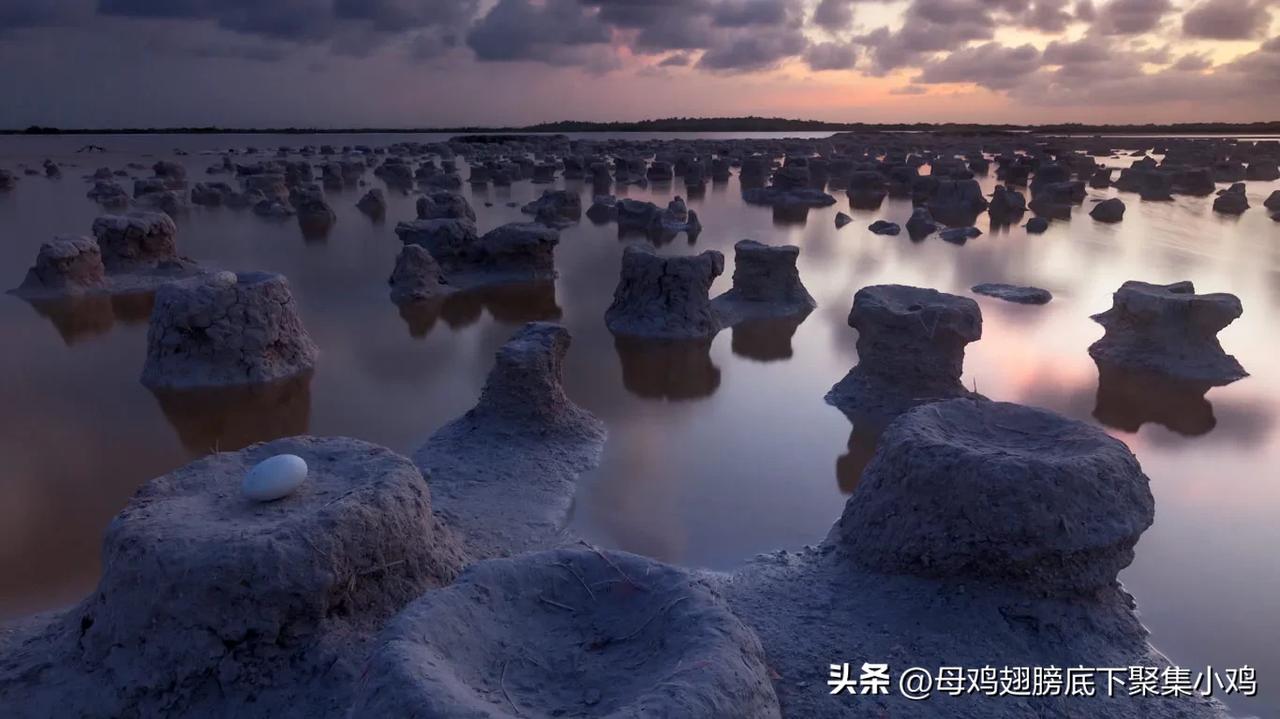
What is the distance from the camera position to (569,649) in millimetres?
2906

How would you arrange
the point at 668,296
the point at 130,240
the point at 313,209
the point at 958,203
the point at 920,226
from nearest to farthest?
the point at 668,296, the point at 130,240, the point at 920,226, the point at 313,209, the point at 958,203

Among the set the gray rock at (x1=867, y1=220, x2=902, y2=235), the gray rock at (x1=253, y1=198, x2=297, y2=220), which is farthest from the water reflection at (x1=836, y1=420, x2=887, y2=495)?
the gray rock at (x1=253, y1=198, x2=297, y2=220)

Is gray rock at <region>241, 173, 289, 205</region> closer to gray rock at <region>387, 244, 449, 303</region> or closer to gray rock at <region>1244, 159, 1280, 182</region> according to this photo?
gray rock at <region>387, 244, 449, 303</region>

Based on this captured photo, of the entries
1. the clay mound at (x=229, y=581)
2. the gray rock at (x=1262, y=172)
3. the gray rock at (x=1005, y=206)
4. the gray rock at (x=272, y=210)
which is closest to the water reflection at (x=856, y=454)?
the clay mound at (x=229, y=581)

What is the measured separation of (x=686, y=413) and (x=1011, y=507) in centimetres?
446

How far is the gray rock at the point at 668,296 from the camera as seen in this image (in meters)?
10.6

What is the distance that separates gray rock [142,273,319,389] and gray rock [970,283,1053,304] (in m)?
10.8

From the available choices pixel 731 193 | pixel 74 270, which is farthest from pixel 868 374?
pixel 731 193

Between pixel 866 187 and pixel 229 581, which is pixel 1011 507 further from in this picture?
pixel 866 187

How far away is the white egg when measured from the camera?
3730 millimetres

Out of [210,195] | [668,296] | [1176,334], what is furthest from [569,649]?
[210,195]

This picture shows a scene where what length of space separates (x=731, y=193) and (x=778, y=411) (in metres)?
23.6

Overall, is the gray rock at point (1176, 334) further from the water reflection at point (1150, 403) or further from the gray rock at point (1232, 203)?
the gray rock at point (1232, 203)

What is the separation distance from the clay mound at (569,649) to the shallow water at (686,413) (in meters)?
2.17
